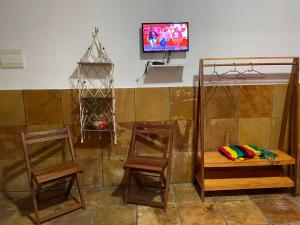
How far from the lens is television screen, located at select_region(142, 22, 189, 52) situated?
2.28 metres

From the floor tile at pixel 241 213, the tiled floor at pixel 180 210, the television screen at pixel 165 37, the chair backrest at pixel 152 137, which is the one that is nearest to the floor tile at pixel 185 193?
the tiled floor at pixel 180 210

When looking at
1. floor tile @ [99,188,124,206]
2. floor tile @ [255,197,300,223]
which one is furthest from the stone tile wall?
floor tile @ [255,197,300,223]

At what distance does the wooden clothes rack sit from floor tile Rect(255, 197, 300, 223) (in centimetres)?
14

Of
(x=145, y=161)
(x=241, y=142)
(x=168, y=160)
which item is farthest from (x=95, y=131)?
(x=241, y=142)

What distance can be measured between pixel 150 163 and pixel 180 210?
49 cm

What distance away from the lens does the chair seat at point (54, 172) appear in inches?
78.5

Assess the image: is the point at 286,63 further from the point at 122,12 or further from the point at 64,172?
the point at 64,172

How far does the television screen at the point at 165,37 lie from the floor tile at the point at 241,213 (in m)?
1.52

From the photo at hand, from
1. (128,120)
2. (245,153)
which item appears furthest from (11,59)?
(245,153)

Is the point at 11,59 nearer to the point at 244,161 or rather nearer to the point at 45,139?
the point at 45,139

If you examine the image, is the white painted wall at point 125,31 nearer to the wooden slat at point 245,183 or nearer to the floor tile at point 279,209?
the wooden slat at point 245,183

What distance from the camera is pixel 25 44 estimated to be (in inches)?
91.6

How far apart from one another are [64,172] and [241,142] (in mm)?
1782

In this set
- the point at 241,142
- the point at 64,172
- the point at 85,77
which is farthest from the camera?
the point at 241,142
